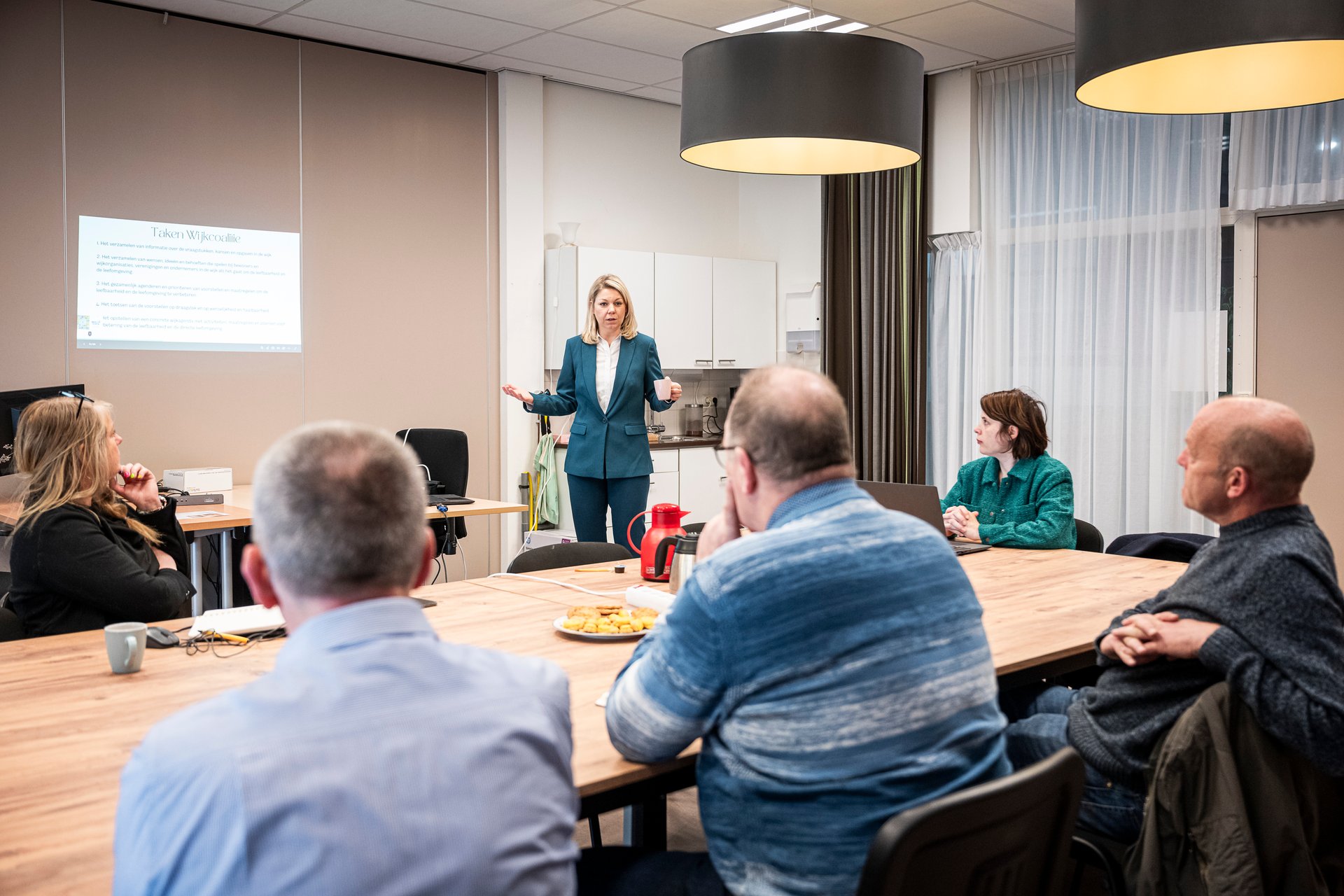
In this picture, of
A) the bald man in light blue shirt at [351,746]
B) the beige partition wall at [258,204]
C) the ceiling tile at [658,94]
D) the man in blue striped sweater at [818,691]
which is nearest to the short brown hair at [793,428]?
the man in blue striped sweater at [818,691]

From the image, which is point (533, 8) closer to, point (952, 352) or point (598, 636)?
point (952, 352)

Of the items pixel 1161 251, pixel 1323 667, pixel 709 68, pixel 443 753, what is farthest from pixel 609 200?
pixel 443 753

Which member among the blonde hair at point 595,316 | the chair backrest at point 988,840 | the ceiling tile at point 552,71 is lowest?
the chair backrest at point 988,840

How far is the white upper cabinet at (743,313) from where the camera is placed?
7352 mm

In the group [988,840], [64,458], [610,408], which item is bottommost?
[988,840]

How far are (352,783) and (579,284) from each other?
5767 millimetres

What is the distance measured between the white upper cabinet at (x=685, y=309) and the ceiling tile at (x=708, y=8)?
5.76 ft

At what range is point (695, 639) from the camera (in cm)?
147

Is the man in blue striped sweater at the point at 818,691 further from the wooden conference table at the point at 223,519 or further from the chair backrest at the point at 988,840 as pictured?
the wooden conference table at the point at 223,519

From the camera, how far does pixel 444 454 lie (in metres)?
5.79

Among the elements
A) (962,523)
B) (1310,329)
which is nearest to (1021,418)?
(962,523)

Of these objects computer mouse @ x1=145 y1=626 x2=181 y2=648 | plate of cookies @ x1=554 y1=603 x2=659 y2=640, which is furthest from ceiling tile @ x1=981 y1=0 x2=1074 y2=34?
computer mouse @ x1=145 y1=626 x2=181 y2=648

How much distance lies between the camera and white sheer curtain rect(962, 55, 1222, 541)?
5.59 metres

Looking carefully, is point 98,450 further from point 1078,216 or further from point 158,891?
point 1078,216
